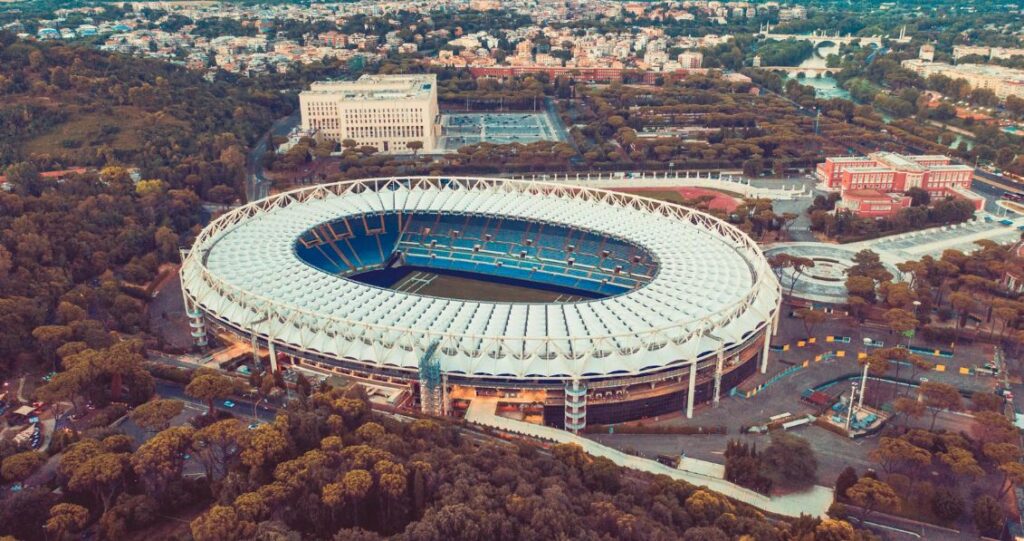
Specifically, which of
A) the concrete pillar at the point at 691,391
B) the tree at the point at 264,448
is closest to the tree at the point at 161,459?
the tree at the point at 264,448

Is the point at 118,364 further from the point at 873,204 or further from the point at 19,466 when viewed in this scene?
the point at 873,204

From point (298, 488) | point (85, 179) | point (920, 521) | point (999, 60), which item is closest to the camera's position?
point (298, 488)

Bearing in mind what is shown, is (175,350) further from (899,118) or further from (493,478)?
(899,118)

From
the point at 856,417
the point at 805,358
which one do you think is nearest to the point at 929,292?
the point at 805,358

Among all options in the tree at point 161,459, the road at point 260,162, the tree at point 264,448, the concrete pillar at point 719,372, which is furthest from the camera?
the road at point 260,162

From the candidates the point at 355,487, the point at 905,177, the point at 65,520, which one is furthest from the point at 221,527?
the point at 905,177

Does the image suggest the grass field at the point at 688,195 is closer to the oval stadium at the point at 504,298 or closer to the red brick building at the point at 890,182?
the red brick building at the point at 890,182

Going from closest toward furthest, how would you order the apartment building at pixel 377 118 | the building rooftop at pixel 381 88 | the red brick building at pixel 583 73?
the apartment building at pixel 377 118 → the building rooftop at pixel 381 88 → the red brick building at pixel 583 73
